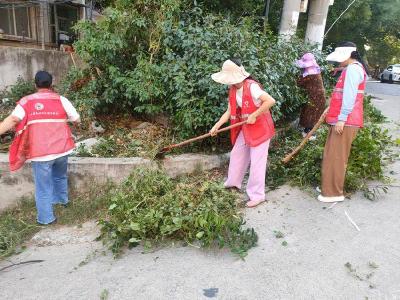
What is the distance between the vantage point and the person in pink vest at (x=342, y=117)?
138 inches

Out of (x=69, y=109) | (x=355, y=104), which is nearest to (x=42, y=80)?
(x=69, y=109)

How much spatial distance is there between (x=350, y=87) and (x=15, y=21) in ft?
34.8

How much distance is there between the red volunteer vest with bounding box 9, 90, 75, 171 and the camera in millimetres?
3559

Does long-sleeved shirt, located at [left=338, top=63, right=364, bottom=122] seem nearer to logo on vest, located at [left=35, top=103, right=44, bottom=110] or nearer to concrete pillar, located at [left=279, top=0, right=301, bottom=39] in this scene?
logo on vest, located at [left=35, top=103, right=44, bottom=110]

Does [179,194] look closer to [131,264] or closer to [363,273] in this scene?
[131,264]

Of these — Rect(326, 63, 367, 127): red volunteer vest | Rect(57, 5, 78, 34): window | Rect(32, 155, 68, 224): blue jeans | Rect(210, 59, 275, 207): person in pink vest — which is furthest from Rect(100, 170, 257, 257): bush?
Rect(57, 5, 78, 34): window

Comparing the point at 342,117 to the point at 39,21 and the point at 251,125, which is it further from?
the point at 39,21

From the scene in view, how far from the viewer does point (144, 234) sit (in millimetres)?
3314

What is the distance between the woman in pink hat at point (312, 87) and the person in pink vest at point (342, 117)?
2382 millimetres

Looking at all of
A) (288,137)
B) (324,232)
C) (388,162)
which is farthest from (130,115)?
(388,162)

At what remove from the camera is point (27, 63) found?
6816 mm

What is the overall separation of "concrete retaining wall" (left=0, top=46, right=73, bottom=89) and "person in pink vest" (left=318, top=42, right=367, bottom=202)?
18.1 ft

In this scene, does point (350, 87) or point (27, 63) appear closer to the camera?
point (350, 87)

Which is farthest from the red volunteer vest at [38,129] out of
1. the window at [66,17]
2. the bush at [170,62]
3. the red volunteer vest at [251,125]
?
the window at [66,17]
